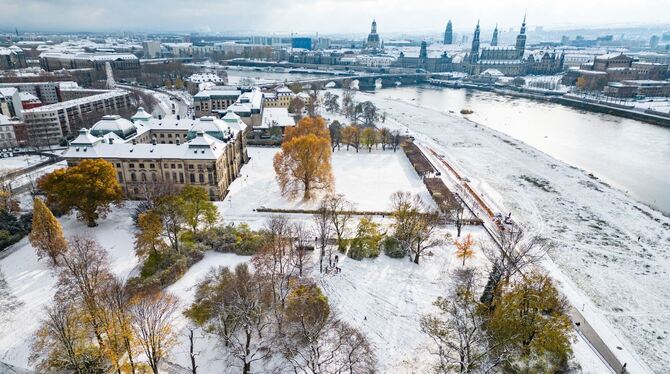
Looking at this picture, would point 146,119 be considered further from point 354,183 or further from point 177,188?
point 354,183

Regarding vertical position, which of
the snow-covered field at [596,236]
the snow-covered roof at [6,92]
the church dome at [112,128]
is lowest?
the snow-covered field at [596,236]

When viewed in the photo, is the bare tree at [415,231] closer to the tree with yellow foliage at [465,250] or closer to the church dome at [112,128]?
the tree with yellow foliage at [465,250]

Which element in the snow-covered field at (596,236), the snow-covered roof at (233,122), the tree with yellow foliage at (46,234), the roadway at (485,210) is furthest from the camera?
the snow-covered roof at (233,122)

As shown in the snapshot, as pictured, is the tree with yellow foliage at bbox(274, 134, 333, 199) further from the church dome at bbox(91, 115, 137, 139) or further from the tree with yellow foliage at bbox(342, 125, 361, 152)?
the church dome at bbox(91, 115, 137, 139)

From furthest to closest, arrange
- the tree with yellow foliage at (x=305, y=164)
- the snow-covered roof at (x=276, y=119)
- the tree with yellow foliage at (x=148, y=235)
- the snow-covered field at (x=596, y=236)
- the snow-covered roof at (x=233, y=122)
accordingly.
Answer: the snow-covered roof at (x=276, y=119) < the snow-covered roof at (x=233, y=122) < the tree with yellow foliage at (x=305, y=164) < the tree with yellow foliage at (x=148, y=235) < the snow-covered field at (x=596, y=236)

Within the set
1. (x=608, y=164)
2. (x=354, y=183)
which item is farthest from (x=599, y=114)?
(x=354, y=183)

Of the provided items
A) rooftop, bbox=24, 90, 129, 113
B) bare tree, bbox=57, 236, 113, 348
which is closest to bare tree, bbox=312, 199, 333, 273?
bare tree, bbox=57, 236, 113, 348

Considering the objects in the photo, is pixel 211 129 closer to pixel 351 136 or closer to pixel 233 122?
pixel 233 122

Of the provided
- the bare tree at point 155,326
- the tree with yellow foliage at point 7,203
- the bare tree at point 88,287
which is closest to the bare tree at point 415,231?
the bare tree at point 155,326
